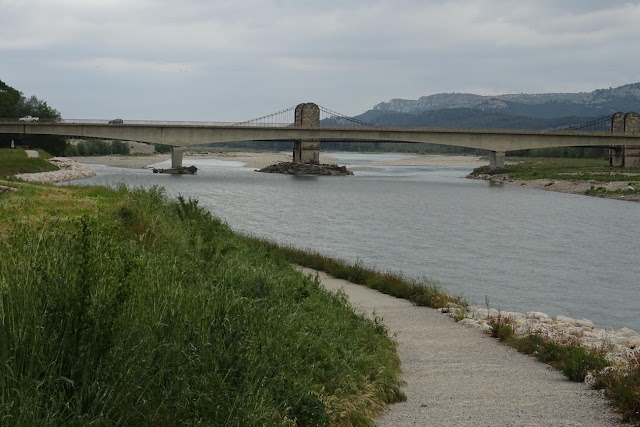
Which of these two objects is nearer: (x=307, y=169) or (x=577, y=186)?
(x=577, y=186)

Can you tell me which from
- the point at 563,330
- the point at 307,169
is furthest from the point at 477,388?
the point at 307,169

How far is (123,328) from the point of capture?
7582 mm

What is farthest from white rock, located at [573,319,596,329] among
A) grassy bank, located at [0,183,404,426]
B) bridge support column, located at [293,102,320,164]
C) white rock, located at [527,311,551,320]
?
bridge support column, located at [293,102,320,164]

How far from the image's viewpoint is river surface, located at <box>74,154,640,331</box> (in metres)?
25.3

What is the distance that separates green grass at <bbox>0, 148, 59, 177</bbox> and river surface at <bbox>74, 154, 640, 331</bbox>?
15.8 meters

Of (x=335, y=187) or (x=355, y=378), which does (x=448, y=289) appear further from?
(x=335, y=187)

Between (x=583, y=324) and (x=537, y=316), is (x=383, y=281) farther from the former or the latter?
(x=583, y=324)

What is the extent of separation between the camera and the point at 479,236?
136 ft

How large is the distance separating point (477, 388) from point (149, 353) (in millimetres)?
5766

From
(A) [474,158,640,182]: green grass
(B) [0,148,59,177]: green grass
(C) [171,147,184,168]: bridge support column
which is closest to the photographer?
(B) [0,148,59,177]: green grass

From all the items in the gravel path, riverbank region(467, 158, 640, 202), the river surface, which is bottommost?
the river surface

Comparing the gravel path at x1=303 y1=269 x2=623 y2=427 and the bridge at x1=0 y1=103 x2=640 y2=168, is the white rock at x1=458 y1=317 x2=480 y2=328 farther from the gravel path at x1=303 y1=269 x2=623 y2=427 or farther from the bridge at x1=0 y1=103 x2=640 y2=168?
the bridge at x1=0 y1=103 x2=640 y2=168

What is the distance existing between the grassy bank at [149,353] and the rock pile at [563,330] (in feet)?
17.5

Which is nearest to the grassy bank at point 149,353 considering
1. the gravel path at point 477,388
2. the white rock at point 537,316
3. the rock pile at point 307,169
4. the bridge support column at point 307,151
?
the gravel path at point 477,388
